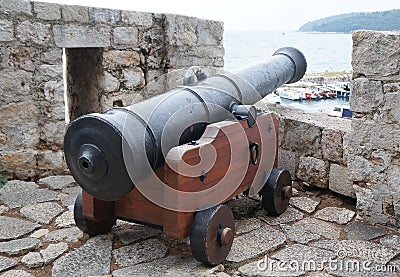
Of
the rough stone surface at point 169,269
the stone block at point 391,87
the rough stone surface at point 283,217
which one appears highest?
the stone block at point 391,87

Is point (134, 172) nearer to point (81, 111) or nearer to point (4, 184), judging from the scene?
point (4, 184)

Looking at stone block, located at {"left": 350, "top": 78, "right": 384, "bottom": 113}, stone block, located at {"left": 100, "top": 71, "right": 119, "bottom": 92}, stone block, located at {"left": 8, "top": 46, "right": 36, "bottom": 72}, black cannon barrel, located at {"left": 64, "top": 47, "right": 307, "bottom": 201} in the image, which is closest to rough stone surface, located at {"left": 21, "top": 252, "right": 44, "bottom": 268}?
black cannon barrel, located at {"left": 64, "top": 47, "right": 307, "bottom": 201}

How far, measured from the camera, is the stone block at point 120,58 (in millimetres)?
4637

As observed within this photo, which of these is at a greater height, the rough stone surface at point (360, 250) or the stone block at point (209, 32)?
the stone block at point (209, 32)

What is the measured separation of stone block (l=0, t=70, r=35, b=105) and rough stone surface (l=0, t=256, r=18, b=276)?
1.69 metres

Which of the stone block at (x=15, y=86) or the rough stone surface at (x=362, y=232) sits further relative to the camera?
the stone block at (x=15, y=86)

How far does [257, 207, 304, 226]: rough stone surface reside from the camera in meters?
3.55

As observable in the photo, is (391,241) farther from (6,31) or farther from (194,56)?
(6,31)

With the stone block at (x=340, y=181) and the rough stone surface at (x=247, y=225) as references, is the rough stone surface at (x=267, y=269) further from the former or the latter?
the stone block at (x=340, y=181)

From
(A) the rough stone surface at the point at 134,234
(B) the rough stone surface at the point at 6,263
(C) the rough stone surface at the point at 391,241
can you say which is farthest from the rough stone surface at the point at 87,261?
(C) the rough stone surface at the point at 391,241

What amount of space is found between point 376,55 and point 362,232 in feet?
3.98

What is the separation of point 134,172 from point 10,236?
1209mm

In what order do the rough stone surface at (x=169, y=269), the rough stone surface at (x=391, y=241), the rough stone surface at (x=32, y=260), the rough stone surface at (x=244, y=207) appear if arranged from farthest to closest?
the rough stone surface at (x=244, y=207) → the rough stone surface at (x=391, y=241) → the rough stone surface at (x=32, y=260) → the rough stone surface at (x=169, y=269)

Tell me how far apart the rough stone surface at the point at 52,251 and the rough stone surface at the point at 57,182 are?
114cm
